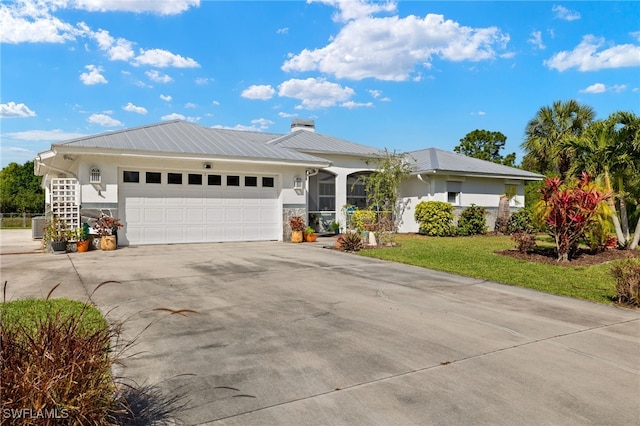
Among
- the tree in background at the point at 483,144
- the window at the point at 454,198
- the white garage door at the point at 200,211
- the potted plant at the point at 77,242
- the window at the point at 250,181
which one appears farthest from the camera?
the tree in background at the point at 483,144

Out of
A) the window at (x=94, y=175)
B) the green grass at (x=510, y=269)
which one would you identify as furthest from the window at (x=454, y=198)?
the window at (x=94, y=175)

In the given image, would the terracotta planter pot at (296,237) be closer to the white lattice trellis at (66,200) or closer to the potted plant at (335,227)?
the potted plant at (335,227)

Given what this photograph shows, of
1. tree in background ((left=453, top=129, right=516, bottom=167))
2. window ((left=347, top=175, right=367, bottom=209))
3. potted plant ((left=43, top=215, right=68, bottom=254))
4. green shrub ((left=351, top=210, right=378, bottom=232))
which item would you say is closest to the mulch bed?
green shrub ((left=351, top=210, right=378, bottom=232))

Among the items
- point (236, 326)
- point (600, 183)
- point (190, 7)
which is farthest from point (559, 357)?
point (190, 7)

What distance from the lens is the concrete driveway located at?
3051 mm

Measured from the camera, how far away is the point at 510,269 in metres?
9.55

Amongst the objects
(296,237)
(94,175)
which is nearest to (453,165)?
(296,237)

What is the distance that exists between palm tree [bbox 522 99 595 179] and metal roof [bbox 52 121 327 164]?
1737 centimetres

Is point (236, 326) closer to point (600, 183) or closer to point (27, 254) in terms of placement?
point (27, 254)

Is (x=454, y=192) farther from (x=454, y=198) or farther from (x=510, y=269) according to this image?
(x=510, y=269)

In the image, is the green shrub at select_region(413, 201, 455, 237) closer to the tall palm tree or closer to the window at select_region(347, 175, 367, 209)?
the window at select_region(347, 175, 367, 209)

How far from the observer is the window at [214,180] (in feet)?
47.8

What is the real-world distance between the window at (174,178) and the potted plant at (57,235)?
3.39m

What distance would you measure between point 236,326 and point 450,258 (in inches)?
306
